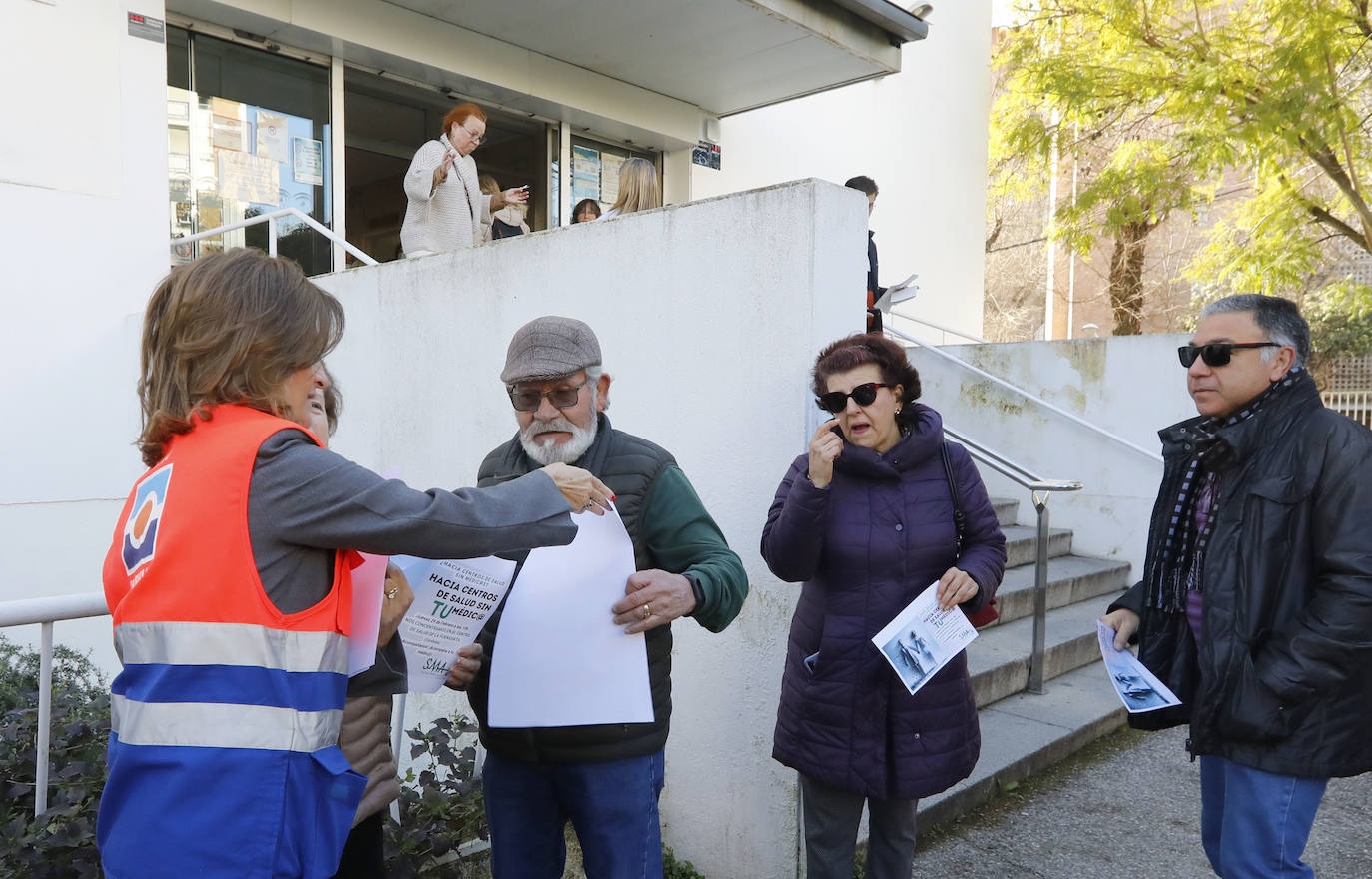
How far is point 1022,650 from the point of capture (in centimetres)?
513

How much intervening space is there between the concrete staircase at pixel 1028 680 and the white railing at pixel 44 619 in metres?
2.88

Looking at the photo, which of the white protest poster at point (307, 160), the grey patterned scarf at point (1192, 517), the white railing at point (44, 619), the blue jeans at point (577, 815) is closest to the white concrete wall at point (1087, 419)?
the grey patterned scarf at point (1192, 517)

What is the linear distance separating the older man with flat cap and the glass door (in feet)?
19.0

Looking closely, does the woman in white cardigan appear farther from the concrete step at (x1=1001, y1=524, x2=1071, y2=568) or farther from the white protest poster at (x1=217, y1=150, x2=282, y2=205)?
the concrete step at (x1=1001, y1=524, x2=1071, y2=568)

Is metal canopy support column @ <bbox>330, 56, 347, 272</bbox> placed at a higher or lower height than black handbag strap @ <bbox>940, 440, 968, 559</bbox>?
higher

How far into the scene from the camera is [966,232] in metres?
12.7

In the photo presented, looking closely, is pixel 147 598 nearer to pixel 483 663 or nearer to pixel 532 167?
pixel 483 663

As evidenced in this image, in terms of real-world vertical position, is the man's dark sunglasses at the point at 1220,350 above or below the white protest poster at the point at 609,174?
below

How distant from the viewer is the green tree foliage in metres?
8.43

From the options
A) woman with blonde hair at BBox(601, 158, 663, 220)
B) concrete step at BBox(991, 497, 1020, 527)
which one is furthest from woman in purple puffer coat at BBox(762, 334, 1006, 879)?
concrete step at BBox(991, 497, 1020, 527)

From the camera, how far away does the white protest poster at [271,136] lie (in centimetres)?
778

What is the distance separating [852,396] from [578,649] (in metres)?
1.05

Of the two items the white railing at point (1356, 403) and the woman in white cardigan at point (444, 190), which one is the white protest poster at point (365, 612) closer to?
the woman in white cardigan at point (444, 190)

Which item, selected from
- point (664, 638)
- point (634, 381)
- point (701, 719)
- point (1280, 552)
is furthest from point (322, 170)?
point (1280, 552)
